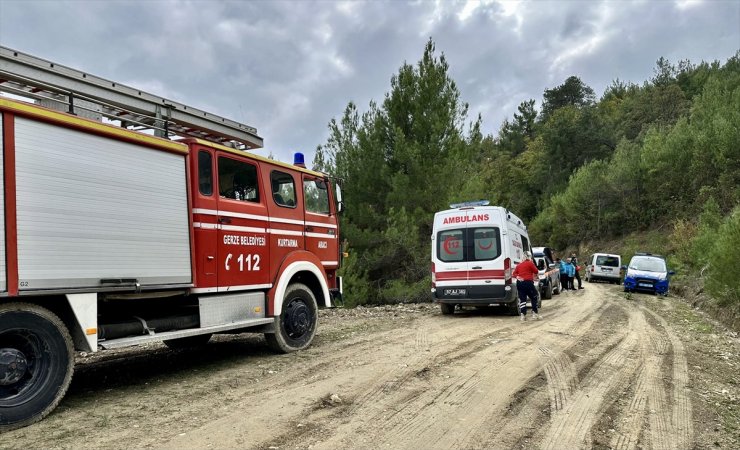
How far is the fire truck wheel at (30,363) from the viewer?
417 centimetres

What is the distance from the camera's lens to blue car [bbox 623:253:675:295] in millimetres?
21203

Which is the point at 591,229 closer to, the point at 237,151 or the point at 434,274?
the point at 434,274

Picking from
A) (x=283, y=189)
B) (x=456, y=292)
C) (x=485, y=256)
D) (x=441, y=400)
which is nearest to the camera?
(x=441, y=400)

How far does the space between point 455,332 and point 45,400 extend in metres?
6.63

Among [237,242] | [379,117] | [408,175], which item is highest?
[379,117]

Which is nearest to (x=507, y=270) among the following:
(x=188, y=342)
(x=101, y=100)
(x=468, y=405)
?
(x=188, y=342)

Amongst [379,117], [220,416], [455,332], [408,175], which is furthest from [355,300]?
[220,416]

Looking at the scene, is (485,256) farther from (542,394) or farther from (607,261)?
(607,261)

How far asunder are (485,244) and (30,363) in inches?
382

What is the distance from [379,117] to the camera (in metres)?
19.7

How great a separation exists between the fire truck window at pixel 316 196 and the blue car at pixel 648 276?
59.1 ft

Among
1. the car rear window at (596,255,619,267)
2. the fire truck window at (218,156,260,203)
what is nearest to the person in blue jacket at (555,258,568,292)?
the car rear window at (596,255,619,267)

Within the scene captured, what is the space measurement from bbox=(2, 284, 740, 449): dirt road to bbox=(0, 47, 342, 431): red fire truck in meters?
0.63

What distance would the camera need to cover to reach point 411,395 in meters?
5.13
